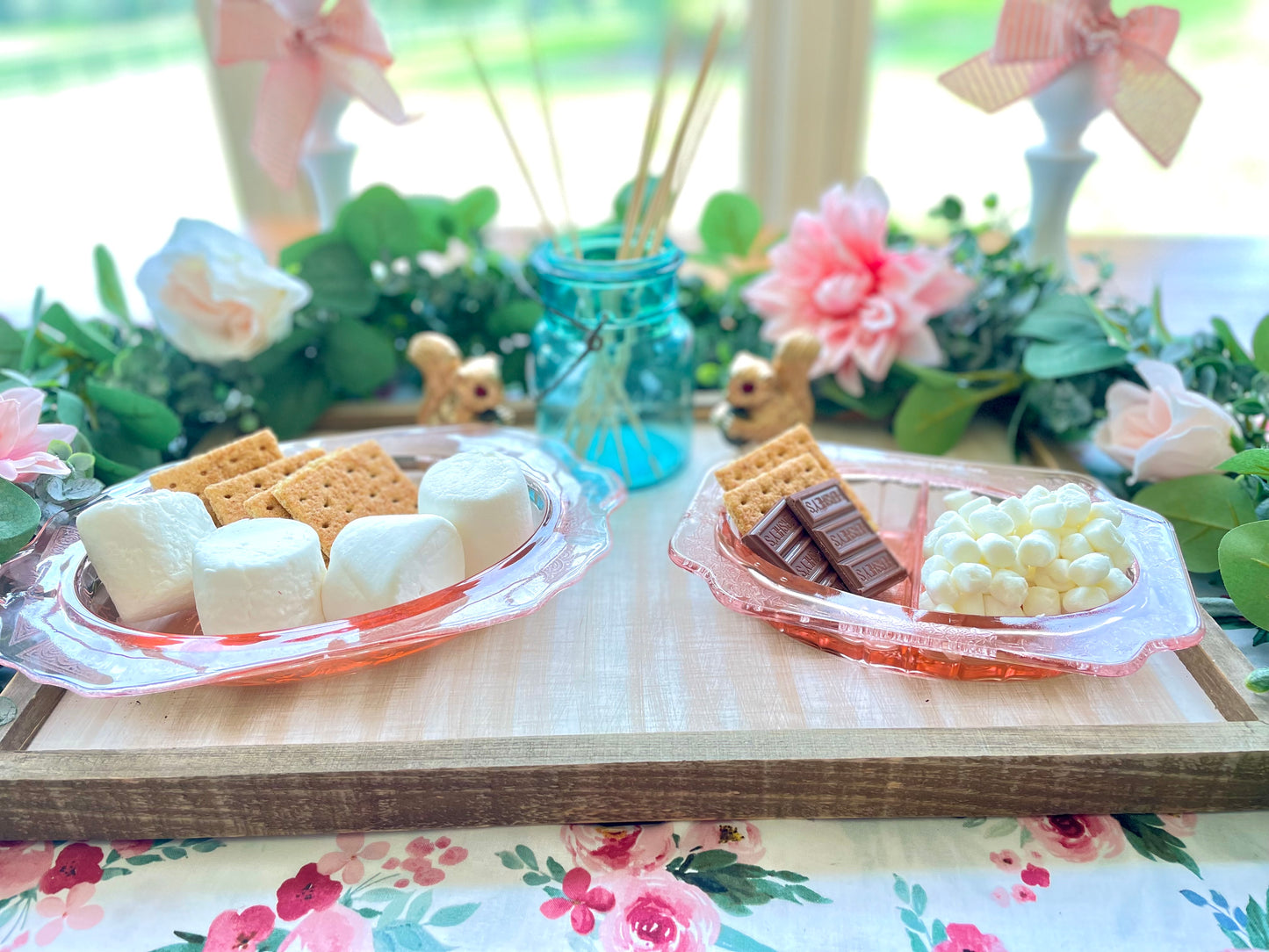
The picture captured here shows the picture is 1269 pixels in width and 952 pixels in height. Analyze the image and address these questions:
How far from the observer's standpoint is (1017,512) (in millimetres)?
602

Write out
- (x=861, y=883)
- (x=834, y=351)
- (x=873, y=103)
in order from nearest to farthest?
(x=861, y=883)
(x=834, y=351)
(x=873, y=103)

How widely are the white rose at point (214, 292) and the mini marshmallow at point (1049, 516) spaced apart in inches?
24.7

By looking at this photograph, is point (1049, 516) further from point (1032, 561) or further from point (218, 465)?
point (218, 465)

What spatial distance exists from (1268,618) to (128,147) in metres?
1.89

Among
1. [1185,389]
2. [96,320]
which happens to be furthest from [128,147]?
[1185,389]

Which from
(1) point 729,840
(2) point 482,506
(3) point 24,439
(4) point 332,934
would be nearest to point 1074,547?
(1) point 729,840

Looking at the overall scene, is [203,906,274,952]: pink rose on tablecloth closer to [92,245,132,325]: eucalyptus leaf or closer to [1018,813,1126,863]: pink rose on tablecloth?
[1018,813,1126,863]: pink rose on tablecloth

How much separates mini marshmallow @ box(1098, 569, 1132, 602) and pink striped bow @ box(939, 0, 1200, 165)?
1.45 ft

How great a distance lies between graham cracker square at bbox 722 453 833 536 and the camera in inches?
25.7

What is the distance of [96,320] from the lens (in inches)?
35.5

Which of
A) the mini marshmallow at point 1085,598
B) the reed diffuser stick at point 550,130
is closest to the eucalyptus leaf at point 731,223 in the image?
the reed diffuser stick at point 550,130

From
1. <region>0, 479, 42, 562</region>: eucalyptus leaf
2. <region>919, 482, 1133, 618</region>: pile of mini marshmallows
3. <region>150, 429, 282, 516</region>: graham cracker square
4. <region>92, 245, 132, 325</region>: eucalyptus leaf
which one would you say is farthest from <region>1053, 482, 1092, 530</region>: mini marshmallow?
<region>92, 245, 132, 325</region>: eucalyptus leaf

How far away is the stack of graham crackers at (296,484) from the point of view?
0.66m

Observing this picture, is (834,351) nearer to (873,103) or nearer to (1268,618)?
(1268,618)
